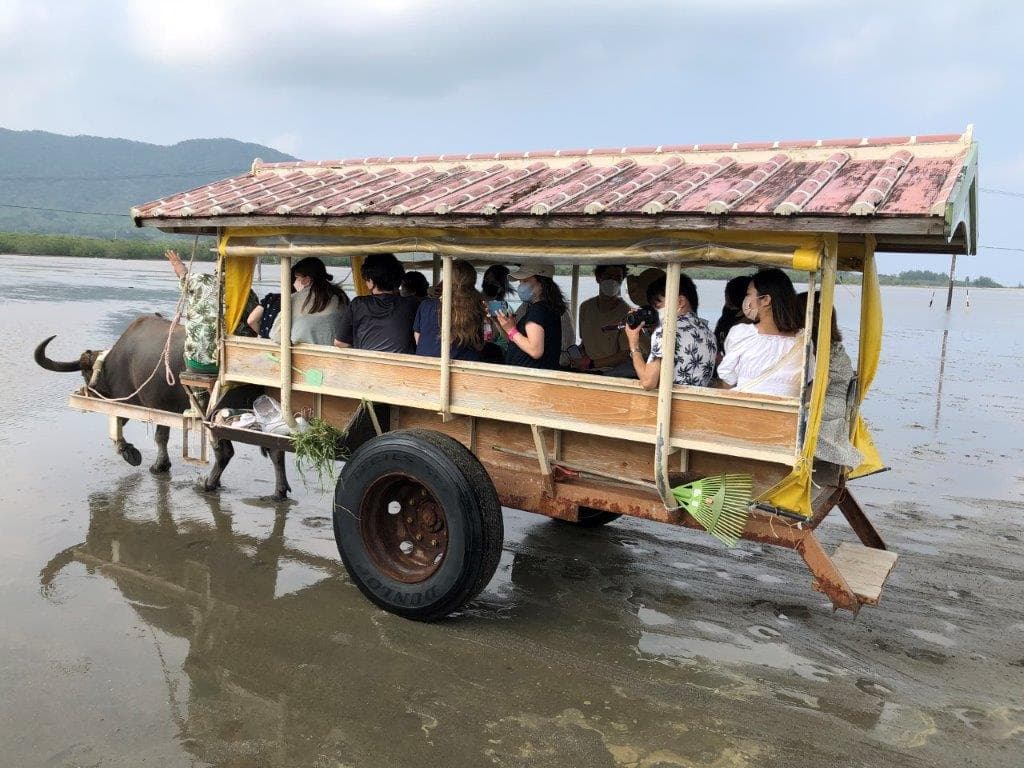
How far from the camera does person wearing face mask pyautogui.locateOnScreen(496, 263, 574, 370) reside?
4.71m

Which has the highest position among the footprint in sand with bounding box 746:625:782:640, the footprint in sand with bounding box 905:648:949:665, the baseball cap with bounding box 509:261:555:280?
the baseball cap with bounding box 509:261:555:280

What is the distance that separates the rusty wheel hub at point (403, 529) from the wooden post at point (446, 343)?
18.3 inches

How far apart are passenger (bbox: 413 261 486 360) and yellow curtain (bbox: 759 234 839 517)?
184 cm

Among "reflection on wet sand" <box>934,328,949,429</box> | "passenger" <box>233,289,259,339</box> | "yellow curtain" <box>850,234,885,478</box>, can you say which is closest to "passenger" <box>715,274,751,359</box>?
"yellow curtain" <box>850,234,885,478</box>

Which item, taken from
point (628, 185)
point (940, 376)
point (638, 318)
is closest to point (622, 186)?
point (628, 185)

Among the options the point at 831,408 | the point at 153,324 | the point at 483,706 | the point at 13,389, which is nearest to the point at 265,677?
the point at 483,706

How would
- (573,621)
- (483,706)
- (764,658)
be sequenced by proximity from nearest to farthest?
(483,706) → (764,658) → (573,621)

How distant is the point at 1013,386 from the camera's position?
14.8 m

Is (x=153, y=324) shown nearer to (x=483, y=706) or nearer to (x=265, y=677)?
(x=265, y=677)

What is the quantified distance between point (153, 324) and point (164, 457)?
3.99 ft

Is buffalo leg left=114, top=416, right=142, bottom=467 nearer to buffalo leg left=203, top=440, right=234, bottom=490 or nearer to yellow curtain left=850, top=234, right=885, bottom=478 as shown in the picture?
buffalo leg left=203, top=440, right=234, bottom=490

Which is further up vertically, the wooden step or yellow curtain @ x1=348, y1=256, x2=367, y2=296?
yellow curtain @ x1=348, y1=256, x2=367, y2=296

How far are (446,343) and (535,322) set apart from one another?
0.50m

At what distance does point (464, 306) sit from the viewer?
4758 mm
